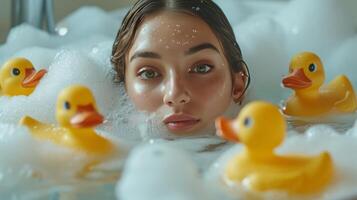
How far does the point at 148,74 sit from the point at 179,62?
0.22ft

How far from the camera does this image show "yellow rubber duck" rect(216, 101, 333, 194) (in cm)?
82

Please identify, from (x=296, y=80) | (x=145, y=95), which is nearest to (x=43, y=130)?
(x=145, y=95)

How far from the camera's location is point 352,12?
2170 millimetres

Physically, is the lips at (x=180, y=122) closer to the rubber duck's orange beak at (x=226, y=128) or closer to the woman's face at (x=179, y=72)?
the woman's face at (x=179, y=72)

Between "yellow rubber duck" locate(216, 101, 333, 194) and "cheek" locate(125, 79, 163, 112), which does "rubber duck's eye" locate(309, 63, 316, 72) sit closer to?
"cheek" locate(125, 79, 163, 112)

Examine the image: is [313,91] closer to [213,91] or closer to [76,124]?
[213,91]

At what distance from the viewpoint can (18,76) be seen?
4.44 ft

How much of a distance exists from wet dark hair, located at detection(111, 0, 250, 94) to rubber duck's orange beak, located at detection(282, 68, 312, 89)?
91 mm

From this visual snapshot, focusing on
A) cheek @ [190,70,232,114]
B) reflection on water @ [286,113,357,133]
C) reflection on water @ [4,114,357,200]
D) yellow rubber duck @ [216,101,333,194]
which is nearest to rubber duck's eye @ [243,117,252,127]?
yellow rubber duck @ [216,101,333,194]

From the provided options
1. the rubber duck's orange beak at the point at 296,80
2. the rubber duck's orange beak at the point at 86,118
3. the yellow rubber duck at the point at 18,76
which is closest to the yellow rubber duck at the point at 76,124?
the rubber duck's orange beak at the point at 86,118

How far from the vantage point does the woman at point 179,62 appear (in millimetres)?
1202

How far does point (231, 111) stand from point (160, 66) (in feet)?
0.58

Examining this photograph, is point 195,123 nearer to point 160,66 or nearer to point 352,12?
point 160,66

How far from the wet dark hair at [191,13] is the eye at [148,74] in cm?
8
